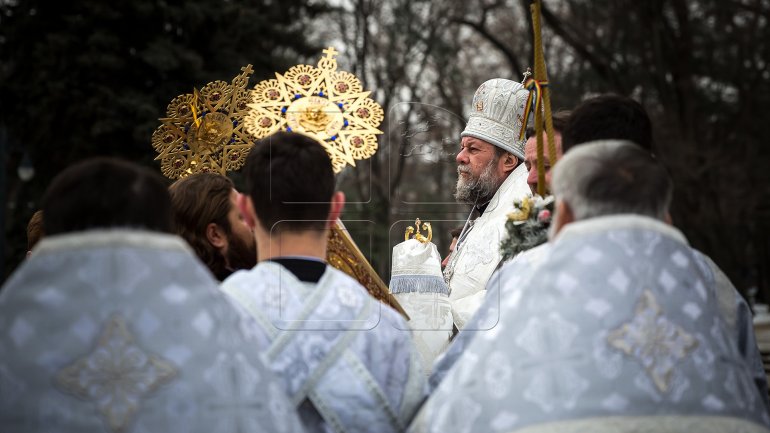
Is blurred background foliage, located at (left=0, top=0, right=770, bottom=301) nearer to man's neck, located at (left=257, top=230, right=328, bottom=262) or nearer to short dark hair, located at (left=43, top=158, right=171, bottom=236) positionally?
man's neck, located at (left=257, top=230, right=328, bottom=262)

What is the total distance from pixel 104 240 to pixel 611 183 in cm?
133

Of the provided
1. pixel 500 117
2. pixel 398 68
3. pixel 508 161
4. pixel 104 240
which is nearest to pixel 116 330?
pixel 104 240

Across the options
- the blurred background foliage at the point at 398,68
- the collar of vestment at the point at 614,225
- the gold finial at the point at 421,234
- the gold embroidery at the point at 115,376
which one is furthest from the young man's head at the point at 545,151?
the blurred background foliage at the point at 398,68

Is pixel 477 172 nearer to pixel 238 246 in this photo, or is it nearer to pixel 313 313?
pixel 238 246

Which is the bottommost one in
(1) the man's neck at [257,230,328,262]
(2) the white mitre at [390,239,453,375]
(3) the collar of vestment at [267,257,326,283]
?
(2) the white mitre at [390,239,453,375]

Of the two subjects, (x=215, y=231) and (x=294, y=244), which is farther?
(x=215, y=231)

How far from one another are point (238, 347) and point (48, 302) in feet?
1.56

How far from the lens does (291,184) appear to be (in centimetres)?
329

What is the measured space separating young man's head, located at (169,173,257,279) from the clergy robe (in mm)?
1538

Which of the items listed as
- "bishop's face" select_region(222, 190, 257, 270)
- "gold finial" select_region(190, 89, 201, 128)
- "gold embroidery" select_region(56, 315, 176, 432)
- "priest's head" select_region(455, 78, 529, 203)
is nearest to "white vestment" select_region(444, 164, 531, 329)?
"priest's head" select_region(455, 78, 529, 203)

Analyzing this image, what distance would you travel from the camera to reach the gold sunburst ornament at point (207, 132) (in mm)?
5227

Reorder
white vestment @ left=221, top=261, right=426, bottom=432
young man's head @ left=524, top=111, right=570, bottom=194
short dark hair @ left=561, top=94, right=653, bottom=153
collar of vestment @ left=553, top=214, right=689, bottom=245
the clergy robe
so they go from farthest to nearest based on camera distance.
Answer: young man's head @ left=524, top=111, right=570, bottom=194 < short dark hair @ left=561, top=94, right=653, bottom=153 < white vestment @ left=221, top=261, right=426, bottom=432 < collar of vestment @ left=553, top=214, right=689, bottom=245 < the clergy robe

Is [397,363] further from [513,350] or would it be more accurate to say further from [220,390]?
[220,390]

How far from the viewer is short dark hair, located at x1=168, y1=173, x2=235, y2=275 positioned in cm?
430
